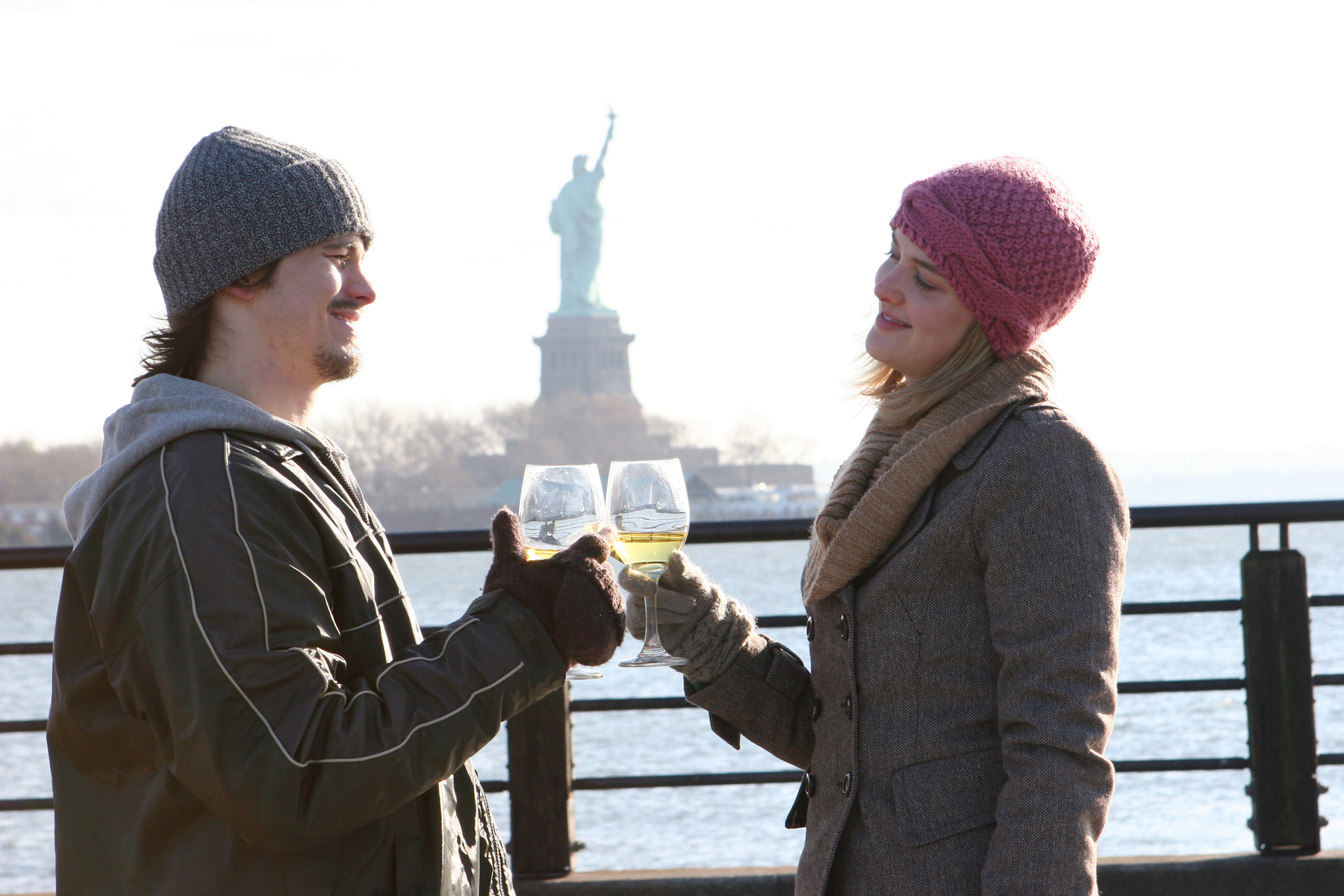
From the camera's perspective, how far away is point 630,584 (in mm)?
1770

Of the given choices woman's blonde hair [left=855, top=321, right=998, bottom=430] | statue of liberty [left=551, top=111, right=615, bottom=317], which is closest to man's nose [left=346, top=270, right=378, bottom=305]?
woman's blonde hair [left=855, top=321, right=998, bottom=430]

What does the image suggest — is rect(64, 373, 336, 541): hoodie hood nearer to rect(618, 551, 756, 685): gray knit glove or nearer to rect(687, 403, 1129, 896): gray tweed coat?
rect(618, 551, 756, 685): gray knit glove

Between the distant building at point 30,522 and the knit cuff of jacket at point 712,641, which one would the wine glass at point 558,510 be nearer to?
the knit cuff of jacket at point 712,641

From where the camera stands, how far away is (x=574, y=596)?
146 centimetres

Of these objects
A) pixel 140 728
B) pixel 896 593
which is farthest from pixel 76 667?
pixel 896 593

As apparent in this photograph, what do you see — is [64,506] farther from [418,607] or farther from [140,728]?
[418,607]

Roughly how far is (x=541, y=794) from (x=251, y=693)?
5.98ft

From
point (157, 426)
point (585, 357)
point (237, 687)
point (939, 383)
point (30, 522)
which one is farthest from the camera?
point (585, 357)

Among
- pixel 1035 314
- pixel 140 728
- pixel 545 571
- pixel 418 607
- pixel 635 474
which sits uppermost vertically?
pixel 1035 314

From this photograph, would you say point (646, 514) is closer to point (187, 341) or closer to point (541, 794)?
point (187, 341)

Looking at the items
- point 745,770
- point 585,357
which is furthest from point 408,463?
point 745,770

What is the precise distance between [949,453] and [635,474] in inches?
16.8

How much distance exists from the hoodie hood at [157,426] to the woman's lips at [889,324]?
0.81 m

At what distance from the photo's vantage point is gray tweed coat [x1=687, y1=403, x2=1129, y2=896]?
1.46m
